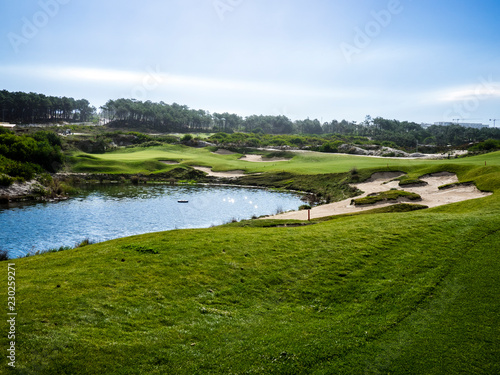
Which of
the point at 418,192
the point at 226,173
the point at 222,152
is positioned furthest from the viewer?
the point at 222,152

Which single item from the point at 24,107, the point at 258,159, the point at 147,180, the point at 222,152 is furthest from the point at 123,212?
the point at 24,107

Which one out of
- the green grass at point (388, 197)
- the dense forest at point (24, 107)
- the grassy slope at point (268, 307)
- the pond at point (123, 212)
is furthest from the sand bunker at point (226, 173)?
the dense forest at point (24, 107)

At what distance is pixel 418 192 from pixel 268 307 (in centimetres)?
4459

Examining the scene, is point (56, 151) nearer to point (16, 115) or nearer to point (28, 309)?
point (28, 309)

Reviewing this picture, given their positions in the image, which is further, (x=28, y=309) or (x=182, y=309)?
(x=182, y=309)

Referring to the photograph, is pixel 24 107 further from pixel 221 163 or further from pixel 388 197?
pixel 388 197

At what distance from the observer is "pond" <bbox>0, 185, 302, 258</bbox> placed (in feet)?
128

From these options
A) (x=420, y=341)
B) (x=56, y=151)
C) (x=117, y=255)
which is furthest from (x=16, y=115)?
(x=420, y=341)

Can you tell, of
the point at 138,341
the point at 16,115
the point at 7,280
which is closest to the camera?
the point at 138,341

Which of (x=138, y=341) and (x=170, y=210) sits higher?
(x=138, y=341)

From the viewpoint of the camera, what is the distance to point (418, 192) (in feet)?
169

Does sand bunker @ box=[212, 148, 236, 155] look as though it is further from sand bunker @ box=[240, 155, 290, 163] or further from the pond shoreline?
the pond shoreline

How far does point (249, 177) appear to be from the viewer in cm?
9425

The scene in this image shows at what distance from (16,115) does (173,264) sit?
646ft
